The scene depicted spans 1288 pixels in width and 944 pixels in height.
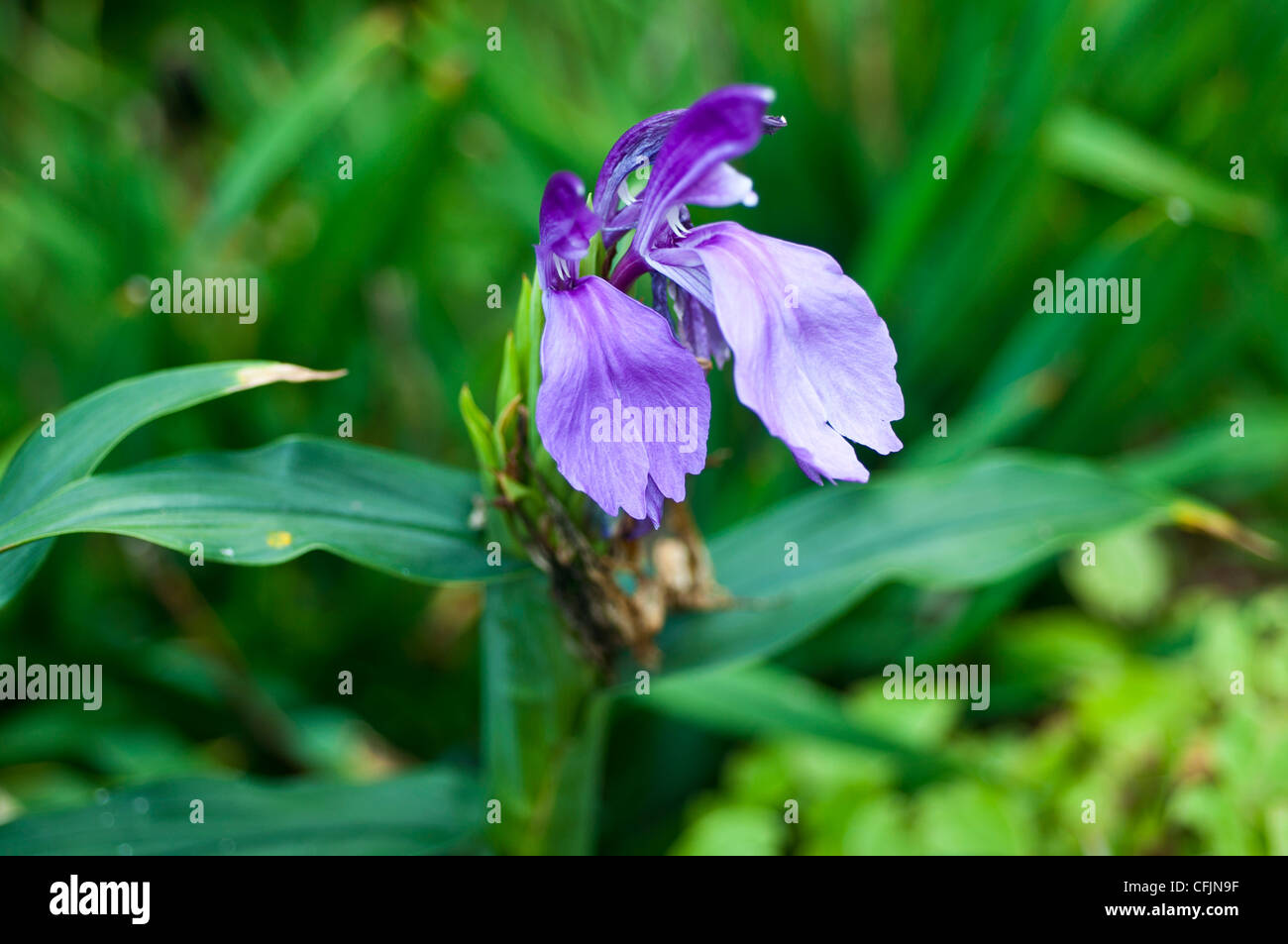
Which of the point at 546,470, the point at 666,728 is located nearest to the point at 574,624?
the point at 546,470

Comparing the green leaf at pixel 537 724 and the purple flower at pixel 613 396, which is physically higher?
the purple flower at pixel 613 396

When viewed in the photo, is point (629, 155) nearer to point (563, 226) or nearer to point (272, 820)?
point (563, 226)

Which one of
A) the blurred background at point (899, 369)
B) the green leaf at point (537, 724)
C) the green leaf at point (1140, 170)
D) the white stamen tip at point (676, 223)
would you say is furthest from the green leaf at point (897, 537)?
the green leaf at point (1140, 170)

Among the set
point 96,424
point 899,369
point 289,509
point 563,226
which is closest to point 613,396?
point 563,226

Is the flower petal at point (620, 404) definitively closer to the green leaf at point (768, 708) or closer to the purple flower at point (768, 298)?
the purple flower at point (768, 298)

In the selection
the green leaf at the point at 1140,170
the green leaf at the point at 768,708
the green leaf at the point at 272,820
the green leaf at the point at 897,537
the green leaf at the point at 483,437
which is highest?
the green leaf at the point at 1140,170

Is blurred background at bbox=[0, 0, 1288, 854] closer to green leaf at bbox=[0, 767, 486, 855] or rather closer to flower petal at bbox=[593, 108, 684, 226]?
green leaf at bbox=[0, 767, 486, 855]

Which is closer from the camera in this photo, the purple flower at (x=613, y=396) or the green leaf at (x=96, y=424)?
the purple flower at (x=613, y=396)
